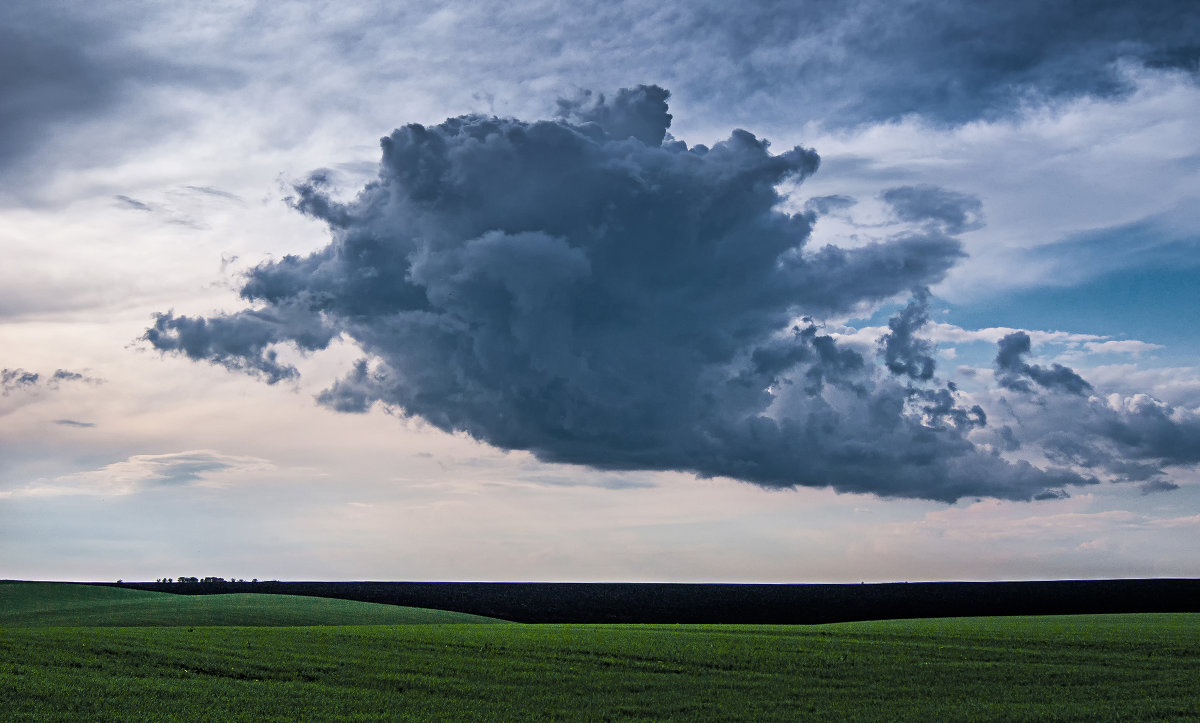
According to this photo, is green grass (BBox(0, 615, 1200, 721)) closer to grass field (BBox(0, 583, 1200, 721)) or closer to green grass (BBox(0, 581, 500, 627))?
grass field (BBox(0, 583, 1200, 721))

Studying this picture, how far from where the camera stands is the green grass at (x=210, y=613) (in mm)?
55500

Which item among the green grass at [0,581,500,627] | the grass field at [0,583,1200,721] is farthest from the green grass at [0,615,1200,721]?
the green grass at [0,581,500,627]

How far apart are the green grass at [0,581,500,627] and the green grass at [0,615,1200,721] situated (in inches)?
559

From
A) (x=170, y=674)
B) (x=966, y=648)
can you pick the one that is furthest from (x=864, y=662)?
(x=170, y=674)

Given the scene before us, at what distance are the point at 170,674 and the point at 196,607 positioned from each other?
3635 cm

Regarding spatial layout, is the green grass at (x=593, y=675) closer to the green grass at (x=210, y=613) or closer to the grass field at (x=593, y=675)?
the grass field at (x=593, y=675)

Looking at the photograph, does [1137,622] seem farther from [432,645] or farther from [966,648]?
[432,645]

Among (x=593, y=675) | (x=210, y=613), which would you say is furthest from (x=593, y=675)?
(x=210, y=613)

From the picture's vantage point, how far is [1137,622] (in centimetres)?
5078

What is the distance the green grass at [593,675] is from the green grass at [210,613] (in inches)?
559

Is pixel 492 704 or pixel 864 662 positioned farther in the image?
pixel 864 662

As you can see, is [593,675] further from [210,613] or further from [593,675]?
[210,613]

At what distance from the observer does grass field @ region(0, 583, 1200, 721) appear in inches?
1011

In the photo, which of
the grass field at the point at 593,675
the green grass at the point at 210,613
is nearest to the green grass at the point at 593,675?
the grass field at the point at 593,675
